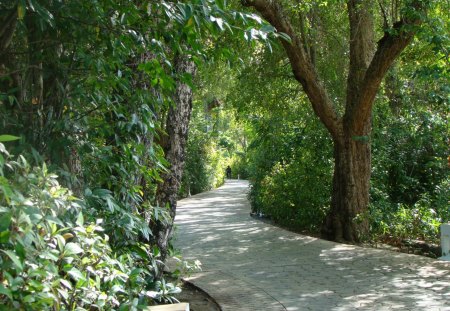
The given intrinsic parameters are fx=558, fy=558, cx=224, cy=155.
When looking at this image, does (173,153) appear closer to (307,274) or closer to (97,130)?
(97,130)

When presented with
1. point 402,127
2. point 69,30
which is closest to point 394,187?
point 402,127

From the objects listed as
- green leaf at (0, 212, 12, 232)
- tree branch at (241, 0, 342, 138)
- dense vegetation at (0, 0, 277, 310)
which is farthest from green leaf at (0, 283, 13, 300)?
tree branch at (241, 0, 342, 138)

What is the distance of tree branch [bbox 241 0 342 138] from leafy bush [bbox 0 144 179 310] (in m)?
8.17

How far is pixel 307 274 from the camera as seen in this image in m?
9.65

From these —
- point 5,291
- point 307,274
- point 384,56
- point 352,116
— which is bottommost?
point 307,274

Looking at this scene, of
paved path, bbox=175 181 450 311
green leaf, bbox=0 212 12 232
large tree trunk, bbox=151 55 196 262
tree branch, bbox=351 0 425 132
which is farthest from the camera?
tree branch, bbox=351 0 425 132

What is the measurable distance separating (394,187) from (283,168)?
3369 mm

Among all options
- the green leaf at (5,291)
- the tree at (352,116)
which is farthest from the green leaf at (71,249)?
the tree at (352,116)

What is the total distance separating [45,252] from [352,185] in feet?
35.2

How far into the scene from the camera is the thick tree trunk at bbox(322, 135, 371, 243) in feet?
41.7

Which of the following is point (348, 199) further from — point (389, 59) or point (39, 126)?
point (39, 126)

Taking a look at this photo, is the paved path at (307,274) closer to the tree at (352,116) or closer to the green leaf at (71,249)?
the tree at (352,116)

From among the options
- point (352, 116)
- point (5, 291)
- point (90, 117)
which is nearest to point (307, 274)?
point (352, 116)

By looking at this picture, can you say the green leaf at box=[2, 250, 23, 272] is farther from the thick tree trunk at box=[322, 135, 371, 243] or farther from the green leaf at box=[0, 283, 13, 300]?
the thick tree trunk at box=[322, 135, 371, 243]
